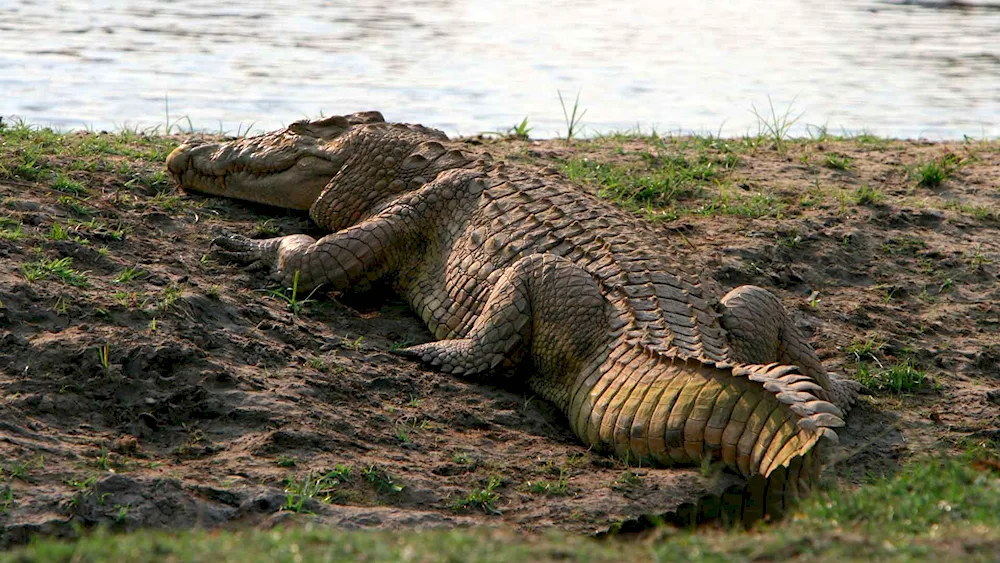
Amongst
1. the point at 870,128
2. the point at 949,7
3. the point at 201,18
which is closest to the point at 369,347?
the point at 870,128

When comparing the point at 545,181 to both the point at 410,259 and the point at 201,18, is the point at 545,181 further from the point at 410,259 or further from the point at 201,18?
the point at 201,18

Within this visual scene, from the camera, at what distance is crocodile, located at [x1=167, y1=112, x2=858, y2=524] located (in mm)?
3760

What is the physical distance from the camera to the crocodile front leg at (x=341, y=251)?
5133mm

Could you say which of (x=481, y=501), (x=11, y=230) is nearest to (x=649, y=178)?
(x=481, y=501)

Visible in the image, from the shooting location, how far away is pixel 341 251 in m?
5.18

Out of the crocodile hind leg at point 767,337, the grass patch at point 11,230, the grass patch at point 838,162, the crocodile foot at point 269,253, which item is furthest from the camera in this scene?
the grass patch at point 838,162

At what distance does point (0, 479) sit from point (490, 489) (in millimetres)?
1493

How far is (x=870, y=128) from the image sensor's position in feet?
32.3

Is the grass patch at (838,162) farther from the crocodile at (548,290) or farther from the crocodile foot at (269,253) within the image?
the crocodile foot at (269,253)

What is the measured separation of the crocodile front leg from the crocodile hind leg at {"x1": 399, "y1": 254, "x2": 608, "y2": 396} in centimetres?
67

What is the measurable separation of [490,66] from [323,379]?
27.5ft

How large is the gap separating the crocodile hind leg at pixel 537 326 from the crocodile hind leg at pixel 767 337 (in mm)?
507

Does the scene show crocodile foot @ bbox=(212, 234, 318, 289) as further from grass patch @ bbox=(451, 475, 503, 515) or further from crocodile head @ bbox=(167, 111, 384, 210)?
grass patch @ bbox=(451, 475, 503, 515)

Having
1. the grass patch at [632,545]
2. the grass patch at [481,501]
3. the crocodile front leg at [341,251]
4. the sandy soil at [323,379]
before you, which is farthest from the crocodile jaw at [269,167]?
the grass patch at [632,545]
